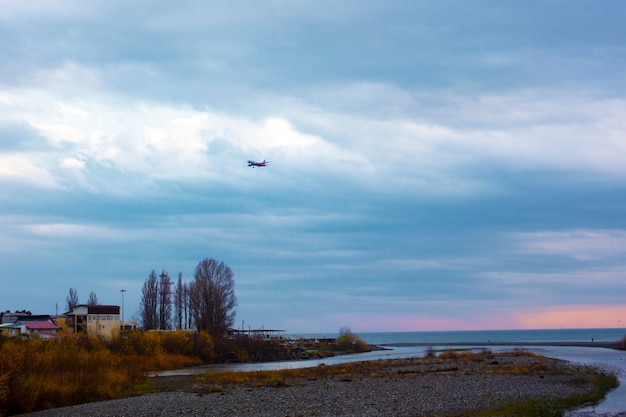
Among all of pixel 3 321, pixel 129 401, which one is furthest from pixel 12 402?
pixel 3 321

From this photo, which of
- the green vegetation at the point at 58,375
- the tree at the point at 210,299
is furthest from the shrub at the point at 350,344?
the green vegetation at the point at 58,375

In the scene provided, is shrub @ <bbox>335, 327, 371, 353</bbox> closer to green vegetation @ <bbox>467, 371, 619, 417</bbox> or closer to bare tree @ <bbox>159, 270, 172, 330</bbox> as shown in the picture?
bare tree @ <bbox>159, 270, 172, 330</bbox>

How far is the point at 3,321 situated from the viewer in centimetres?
14438

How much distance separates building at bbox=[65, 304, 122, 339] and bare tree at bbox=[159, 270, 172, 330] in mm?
20013

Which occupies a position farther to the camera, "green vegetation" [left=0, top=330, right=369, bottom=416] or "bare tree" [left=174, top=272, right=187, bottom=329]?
"bare tree" [left=174, top=272, right=187, bottom=329]

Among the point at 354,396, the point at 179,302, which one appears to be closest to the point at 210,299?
the point at 179,302

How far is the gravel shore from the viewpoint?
38.1m

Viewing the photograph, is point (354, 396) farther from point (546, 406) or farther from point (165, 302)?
point (165, 302)

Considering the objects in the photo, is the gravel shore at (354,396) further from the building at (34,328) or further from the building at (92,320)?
the building at (92,320)

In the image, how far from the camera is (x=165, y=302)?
150875 mm

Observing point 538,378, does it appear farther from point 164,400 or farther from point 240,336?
point 240,336

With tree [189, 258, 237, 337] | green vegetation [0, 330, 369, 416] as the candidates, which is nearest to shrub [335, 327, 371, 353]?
tree [189, 258, 237, 337]

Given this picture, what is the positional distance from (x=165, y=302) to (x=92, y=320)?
88.2 feet

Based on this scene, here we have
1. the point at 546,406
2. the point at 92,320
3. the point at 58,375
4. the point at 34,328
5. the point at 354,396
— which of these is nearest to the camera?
the point at 546,406
